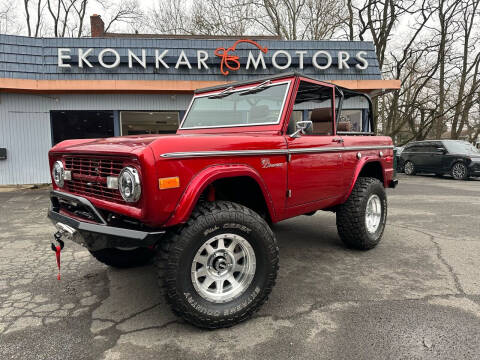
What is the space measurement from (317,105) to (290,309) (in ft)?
8.06

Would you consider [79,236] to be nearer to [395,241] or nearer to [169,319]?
[169,319]

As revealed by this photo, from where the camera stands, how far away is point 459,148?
1320 cm

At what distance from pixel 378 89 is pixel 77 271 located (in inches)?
440

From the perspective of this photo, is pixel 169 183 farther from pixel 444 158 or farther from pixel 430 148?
pixel 430 148

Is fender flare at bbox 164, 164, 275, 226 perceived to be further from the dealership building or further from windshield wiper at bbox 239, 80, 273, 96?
the dealership building

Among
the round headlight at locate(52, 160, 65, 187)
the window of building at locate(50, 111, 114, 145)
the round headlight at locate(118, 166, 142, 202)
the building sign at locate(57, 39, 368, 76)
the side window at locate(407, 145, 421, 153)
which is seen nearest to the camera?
the round headlight at locate(118, 166, 142, 202)

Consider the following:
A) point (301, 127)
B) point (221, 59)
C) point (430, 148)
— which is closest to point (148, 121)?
point (221, 59)

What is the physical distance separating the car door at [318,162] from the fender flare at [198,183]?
0.60 meters

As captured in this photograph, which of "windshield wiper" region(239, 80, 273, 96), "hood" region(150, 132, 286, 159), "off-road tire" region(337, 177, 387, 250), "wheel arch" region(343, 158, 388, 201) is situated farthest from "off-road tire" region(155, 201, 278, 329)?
"wheel arch" region(343, 158, 388, 201)

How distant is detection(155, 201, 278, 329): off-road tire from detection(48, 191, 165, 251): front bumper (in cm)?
17

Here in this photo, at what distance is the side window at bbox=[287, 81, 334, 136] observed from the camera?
340 centimetres

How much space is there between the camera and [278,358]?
206 cm

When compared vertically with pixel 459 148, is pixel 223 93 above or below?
above

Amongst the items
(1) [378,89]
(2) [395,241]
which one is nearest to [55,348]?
(2) [395,241]
